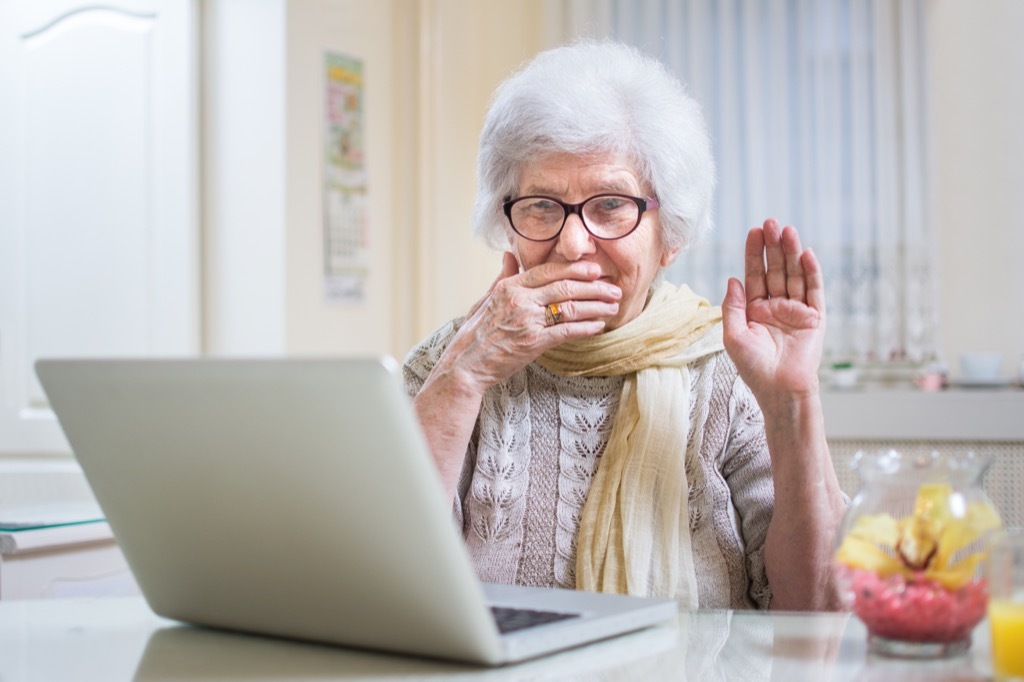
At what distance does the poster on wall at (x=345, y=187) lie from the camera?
3.24 metres

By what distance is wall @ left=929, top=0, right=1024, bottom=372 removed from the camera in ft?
11.0

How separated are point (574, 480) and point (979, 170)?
2412 mm

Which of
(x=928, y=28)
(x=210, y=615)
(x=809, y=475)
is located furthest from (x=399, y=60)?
(x=210, y=615)

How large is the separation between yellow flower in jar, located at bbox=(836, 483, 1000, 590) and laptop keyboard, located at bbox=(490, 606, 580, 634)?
22 cm

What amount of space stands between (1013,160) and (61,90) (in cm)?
268

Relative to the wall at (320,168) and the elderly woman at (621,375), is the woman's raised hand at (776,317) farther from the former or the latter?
the wall at (320,168)

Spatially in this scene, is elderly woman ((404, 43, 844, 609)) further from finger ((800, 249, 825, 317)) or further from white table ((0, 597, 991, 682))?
white table ((0, 597, 991, 682))

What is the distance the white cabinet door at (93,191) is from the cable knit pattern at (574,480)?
184 centimetres

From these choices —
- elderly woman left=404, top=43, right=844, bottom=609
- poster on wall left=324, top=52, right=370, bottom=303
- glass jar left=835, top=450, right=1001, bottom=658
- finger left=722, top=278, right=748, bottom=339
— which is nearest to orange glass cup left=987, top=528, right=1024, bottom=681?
glass jar left=835, top=450, right=1001, bottom=658

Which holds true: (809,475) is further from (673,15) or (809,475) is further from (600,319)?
(673,15)

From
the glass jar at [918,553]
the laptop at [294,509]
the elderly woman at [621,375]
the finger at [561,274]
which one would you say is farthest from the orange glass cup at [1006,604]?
the finger at [561,274]

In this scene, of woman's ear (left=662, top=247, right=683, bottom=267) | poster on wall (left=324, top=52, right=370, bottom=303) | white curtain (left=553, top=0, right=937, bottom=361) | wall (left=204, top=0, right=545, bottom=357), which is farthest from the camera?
white curtain (left=553, top=0, right=937, bottom=361)

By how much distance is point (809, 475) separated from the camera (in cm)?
132

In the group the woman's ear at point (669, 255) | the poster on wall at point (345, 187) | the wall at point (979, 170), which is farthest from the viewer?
the wall at point (979, 170)
